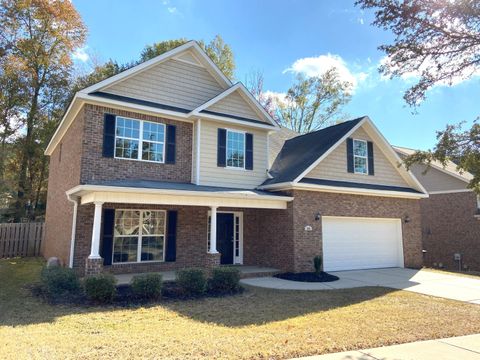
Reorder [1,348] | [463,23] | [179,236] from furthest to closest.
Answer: [179,236] → [463,23] → [1,348]

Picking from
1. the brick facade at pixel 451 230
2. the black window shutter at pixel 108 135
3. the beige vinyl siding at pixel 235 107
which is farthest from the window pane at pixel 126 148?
the brick facade at pixel 451 230

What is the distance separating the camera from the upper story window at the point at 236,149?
1391 centimetres

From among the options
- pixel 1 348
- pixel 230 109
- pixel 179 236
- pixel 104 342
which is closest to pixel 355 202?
pixel 230 109

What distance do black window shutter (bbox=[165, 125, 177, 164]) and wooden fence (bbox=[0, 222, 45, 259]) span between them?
9369mm

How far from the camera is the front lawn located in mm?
5090

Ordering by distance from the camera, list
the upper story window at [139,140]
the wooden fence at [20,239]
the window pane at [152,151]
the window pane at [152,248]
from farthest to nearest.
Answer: the wooden fence at [20,239] < the window pane at [152,151] < the window pane at [152,248] < the upper story window at [139,140]

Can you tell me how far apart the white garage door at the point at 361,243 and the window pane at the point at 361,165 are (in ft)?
6.69

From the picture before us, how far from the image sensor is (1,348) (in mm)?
4941

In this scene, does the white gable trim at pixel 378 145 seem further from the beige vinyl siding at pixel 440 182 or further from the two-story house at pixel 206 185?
the beige vinyl siding at pixel 440 182

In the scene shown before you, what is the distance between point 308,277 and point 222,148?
562 centimetres

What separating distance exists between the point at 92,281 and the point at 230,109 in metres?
8.39

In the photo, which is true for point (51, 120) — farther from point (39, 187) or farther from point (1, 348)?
point (1, 348)

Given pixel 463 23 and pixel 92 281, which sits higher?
pixel 463 23

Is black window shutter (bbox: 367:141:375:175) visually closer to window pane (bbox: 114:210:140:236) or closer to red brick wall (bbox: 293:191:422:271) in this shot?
red brick wall (bbox: 293:191:422:271)
